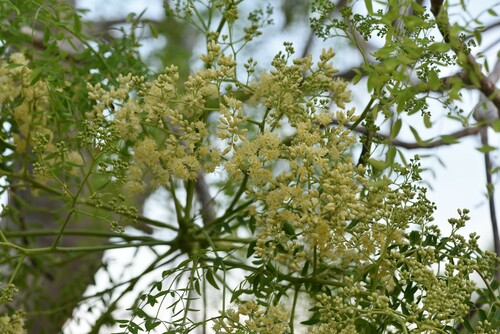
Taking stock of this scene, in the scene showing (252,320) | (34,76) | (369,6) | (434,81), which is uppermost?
(34,76)

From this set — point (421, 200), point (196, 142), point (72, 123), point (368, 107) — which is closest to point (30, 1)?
point (72, 123)

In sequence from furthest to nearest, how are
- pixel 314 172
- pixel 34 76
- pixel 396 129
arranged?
pixel 34 76 < pixel 314 172 < pixel 396 129

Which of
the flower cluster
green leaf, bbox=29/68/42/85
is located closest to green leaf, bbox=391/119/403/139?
the flower cluster

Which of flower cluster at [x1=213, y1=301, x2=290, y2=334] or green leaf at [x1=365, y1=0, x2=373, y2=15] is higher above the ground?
green leaf at [x1=365, y1=0, x2=373, y2=15]

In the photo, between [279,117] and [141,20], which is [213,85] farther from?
[141,20]

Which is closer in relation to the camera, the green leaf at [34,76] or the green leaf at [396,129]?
the green leaf at [396,129]

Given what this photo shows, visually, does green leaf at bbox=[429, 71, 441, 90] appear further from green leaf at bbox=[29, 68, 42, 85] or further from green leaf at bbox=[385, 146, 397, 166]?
green leaf at bbox=[29, 68, 42, 85]

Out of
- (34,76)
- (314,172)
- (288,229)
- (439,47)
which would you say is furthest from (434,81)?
(34,76)

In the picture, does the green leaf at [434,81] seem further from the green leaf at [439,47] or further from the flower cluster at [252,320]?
the flower cluster at [252,320]

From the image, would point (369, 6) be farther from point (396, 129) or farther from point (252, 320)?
point (252, 320)

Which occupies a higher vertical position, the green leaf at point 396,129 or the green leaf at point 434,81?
the green leaf at point 434,81

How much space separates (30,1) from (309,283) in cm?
51

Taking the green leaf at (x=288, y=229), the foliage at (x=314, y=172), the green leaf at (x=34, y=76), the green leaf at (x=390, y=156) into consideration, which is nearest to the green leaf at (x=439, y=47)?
the foliage at (x=314, y=172)

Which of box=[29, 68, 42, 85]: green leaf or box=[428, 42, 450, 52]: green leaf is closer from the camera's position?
box=[428, 42, 450, 52]: green leaf
